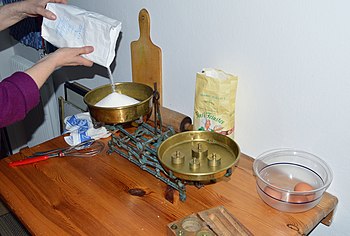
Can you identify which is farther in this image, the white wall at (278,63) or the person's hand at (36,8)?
the person's hand at (36,8)

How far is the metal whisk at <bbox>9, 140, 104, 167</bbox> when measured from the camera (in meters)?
1.22

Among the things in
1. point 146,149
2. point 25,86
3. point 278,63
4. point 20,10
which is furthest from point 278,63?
point 20,10

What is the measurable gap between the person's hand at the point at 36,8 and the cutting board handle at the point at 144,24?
0.26 meters

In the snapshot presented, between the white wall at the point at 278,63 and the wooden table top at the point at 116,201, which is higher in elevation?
the white wall at the point at 278,63

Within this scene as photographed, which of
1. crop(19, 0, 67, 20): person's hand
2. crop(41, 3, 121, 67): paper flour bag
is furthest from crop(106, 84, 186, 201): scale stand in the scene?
crop(19, 0, 67, 20): person's hand

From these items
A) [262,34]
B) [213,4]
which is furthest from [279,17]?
[213,4]

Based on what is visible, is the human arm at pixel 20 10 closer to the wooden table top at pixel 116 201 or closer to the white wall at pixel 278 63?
the white wall at pixel 278 63

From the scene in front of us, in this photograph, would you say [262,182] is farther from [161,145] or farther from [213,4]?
[213,4]

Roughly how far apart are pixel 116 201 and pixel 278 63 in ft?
1.86

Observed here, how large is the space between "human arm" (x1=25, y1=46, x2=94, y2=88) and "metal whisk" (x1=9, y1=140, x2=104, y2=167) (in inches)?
10.0

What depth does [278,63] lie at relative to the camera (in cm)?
104

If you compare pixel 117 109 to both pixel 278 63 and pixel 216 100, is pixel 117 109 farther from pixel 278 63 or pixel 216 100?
pixel 278 63

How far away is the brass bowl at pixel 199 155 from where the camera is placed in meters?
0.94

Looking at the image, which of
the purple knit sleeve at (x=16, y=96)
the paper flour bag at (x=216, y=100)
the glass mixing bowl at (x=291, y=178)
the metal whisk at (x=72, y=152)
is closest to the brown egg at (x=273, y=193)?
the glass mixing bowl at (x=291, y=178)
